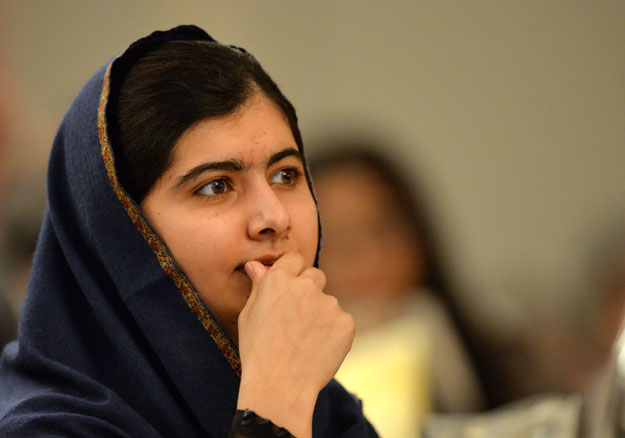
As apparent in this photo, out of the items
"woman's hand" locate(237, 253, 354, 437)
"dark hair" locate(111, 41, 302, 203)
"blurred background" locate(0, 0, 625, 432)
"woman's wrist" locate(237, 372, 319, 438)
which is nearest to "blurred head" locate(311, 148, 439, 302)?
"blurred background" locate(0, 0, 625, 432)

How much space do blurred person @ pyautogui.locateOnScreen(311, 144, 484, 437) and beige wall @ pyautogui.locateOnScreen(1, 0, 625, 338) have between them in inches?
36.2

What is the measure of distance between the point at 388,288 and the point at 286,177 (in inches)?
78.3

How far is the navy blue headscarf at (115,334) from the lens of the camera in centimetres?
131

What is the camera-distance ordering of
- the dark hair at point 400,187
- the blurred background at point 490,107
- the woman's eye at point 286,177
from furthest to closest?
the blurred background at point 490,107
the dark hair at point 400,187
the woman's eye at point 286,177

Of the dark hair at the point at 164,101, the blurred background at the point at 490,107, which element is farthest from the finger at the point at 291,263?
the blurred background at the point at 490,107

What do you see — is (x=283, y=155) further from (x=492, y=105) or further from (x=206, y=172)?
(x=492, y=105)

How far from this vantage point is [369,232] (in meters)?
3.40

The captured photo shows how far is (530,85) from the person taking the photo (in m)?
4.59

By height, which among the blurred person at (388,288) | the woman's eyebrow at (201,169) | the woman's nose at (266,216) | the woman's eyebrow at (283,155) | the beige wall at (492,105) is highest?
the beige wall at (492,105)

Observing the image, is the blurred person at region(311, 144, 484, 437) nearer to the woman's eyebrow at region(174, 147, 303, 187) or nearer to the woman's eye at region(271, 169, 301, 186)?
the woman's eye at region(271, 169, 301, 186)

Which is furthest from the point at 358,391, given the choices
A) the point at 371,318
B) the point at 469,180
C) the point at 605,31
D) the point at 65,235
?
the point at 605,31

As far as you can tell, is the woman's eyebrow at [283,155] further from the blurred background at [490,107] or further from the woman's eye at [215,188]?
the blurred background at [490,107]

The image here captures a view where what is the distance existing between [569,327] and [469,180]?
111cm

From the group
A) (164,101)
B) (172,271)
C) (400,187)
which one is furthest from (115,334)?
(400,187)
